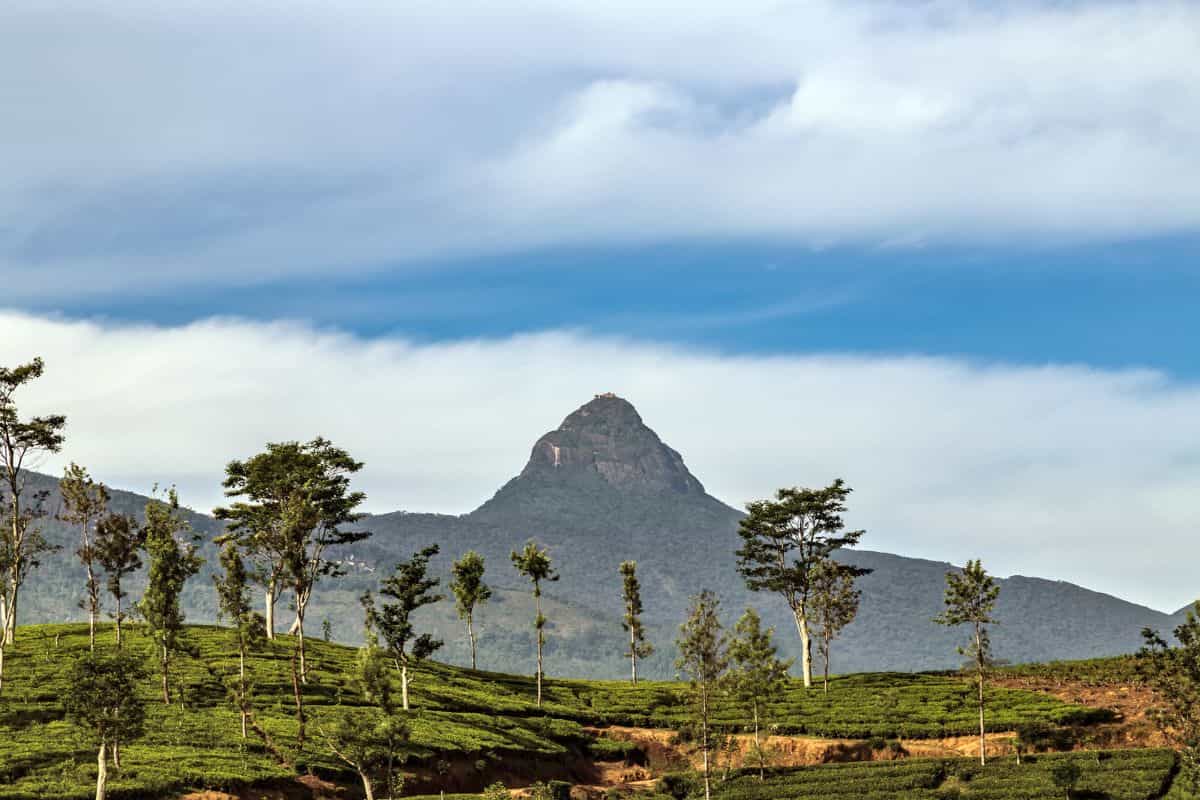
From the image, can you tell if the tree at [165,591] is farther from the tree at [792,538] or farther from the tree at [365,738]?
the tree at [792,538]

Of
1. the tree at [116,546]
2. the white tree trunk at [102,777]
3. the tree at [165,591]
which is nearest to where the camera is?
the white tree trunk at [102,777]

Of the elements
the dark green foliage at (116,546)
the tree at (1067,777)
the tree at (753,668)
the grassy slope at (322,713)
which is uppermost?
the dark green foliage at (116,546)

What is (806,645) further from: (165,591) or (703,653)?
(165,591)

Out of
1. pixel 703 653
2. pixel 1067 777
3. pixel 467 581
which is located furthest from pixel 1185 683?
pixel 467 581

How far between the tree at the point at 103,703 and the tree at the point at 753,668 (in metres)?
34.0

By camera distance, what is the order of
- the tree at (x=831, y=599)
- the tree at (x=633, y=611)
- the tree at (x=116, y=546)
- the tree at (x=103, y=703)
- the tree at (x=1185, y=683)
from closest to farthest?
the tree at (x=103, y=703), the tree at (x=1185, y=683), the tree at (x=116, y=546), the tree at (x=831, y=599), the tree at (x=633, y=611)

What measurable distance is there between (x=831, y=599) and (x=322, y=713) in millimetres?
52515

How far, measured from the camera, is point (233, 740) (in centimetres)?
6712

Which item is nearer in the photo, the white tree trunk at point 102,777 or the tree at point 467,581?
the white tree trunk at point 102,777

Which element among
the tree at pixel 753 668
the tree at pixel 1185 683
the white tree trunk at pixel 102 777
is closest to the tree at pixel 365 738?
the white tree trunk at pixel 102 777

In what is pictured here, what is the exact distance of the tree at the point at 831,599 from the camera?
10806 cm

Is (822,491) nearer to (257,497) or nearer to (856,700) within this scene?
(856,700)

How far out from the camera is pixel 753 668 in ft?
242

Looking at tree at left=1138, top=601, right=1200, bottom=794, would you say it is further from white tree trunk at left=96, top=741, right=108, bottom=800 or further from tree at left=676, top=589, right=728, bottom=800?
white tree trunk at left=96, top=741, right=108, bottom=800
